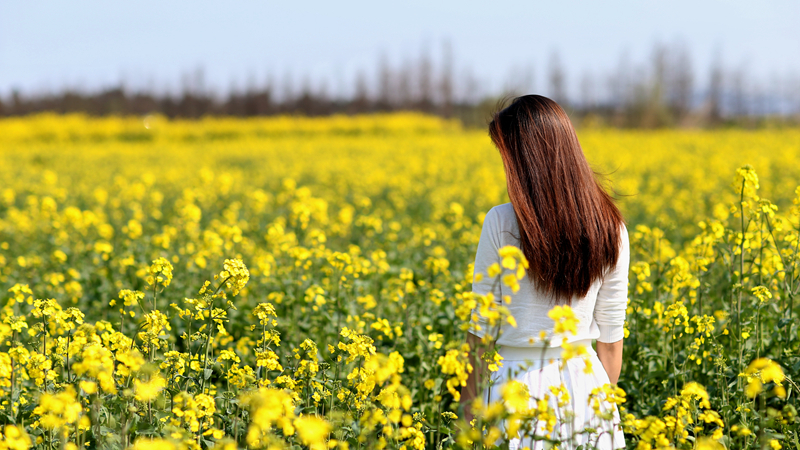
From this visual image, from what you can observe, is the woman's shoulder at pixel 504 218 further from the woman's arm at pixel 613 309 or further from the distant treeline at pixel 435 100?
the distant treeline at pixel 435 100

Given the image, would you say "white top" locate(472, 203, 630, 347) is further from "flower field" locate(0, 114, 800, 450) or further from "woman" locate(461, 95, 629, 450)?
"flower field" locate(0, 114, 800, 450)

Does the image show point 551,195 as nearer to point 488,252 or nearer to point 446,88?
point 488,252

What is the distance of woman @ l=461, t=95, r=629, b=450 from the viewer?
1967 millimetres

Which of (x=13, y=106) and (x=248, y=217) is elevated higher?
(x=13, y=106)

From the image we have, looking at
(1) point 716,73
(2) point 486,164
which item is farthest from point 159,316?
(1) point 716,73

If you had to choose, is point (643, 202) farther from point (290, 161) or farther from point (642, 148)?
point (290, 161)

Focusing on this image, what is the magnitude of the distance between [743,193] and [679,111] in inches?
1997

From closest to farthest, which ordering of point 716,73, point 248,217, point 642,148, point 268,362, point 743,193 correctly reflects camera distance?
point 268,362, point 743,193, point 248,217, point 642,148, point 716,73

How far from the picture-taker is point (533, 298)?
2070 mm

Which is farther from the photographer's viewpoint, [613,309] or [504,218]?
[613,309]

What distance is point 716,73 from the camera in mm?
54875

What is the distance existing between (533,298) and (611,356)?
1.42 feet

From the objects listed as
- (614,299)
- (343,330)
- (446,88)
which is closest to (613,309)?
(614,299)

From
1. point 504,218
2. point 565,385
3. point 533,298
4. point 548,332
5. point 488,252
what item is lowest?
point 565,385
